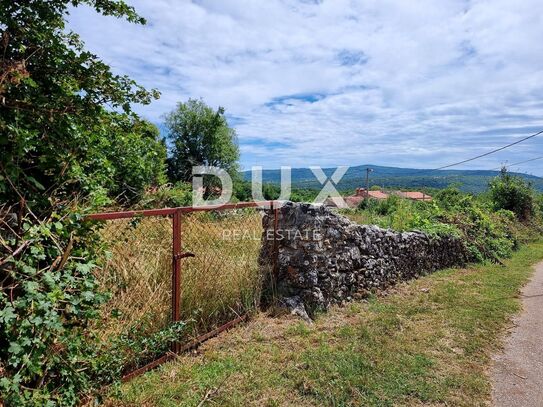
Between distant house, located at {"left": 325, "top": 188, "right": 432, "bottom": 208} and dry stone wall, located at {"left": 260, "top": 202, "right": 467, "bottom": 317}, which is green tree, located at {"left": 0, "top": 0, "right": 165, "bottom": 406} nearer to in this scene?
dry stone wall, located at {"left": 260, "top": 202, "right": 467, "bottom": 317}

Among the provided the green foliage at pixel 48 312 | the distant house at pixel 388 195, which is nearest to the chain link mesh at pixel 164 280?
the green foliage at pixel 48 312

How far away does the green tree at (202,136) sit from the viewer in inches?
1028

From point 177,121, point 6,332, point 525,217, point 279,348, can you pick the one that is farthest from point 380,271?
point 177,121

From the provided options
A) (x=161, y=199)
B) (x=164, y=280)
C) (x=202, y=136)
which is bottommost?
(x=164, y=280)

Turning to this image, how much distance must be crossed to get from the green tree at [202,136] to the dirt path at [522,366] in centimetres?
2218

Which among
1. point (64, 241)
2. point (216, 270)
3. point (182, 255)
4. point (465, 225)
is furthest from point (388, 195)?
point (64, 241)

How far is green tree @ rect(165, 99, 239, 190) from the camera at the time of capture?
85.7 ft

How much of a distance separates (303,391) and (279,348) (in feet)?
2.83

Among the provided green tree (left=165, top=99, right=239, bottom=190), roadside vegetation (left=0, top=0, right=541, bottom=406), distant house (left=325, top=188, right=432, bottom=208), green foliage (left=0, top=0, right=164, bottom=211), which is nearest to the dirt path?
roadside vegetation (left=0, top=0, right=541, bottom=406)

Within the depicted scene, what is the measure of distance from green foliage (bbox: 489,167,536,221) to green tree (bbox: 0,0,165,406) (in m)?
21.2

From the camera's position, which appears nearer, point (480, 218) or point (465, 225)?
point (465, 225)

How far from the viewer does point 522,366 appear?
A: 3891 millimetres

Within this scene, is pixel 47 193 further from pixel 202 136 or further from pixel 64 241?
pixel 202 136

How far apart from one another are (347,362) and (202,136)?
24.5 metres
